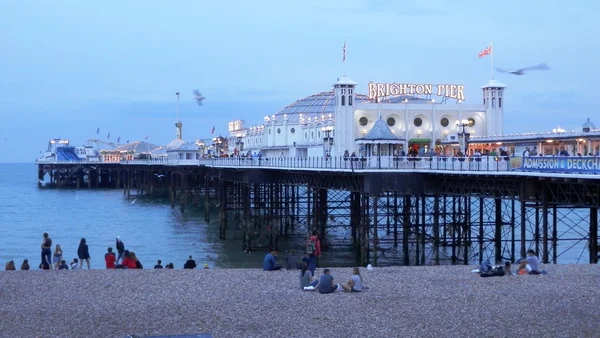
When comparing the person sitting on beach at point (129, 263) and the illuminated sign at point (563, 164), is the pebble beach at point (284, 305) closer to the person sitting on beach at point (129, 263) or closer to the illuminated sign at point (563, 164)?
the person sitting on beach at point (129, 263)

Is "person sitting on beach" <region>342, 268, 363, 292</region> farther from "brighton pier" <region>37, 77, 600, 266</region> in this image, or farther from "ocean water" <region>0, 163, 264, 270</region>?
"ocean water" <region>0, 163, 264, 270</region>

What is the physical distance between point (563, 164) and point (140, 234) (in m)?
32.7

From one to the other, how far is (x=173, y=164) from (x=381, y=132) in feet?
155

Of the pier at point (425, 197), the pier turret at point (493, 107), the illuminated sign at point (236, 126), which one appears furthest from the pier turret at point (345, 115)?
the illuminated sign at point (236, 126)

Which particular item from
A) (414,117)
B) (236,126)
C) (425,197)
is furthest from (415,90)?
(236,126)

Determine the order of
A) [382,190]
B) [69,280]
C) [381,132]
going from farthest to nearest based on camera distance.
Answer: [381,132] → [382,190] → [69,280]

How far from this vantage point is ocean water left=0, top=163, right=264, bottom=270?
39237mm

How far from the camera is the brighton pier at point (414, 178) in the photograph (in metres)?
26.6

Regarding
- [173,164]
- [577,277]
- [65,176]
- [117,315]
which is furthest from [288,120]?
[65,176]

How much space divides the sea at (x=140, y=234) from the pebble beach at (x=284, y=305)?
30.7 feet

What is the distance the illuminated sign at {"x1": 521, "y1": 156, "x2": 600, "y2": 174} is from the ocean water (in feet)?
46.0

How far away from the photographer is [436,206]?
3225cm

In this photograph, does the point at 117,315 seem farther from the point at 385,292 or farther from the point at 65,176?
the point at 65,176

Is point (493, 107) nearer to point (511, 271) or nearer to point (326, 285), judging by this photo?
point (511, 271)
